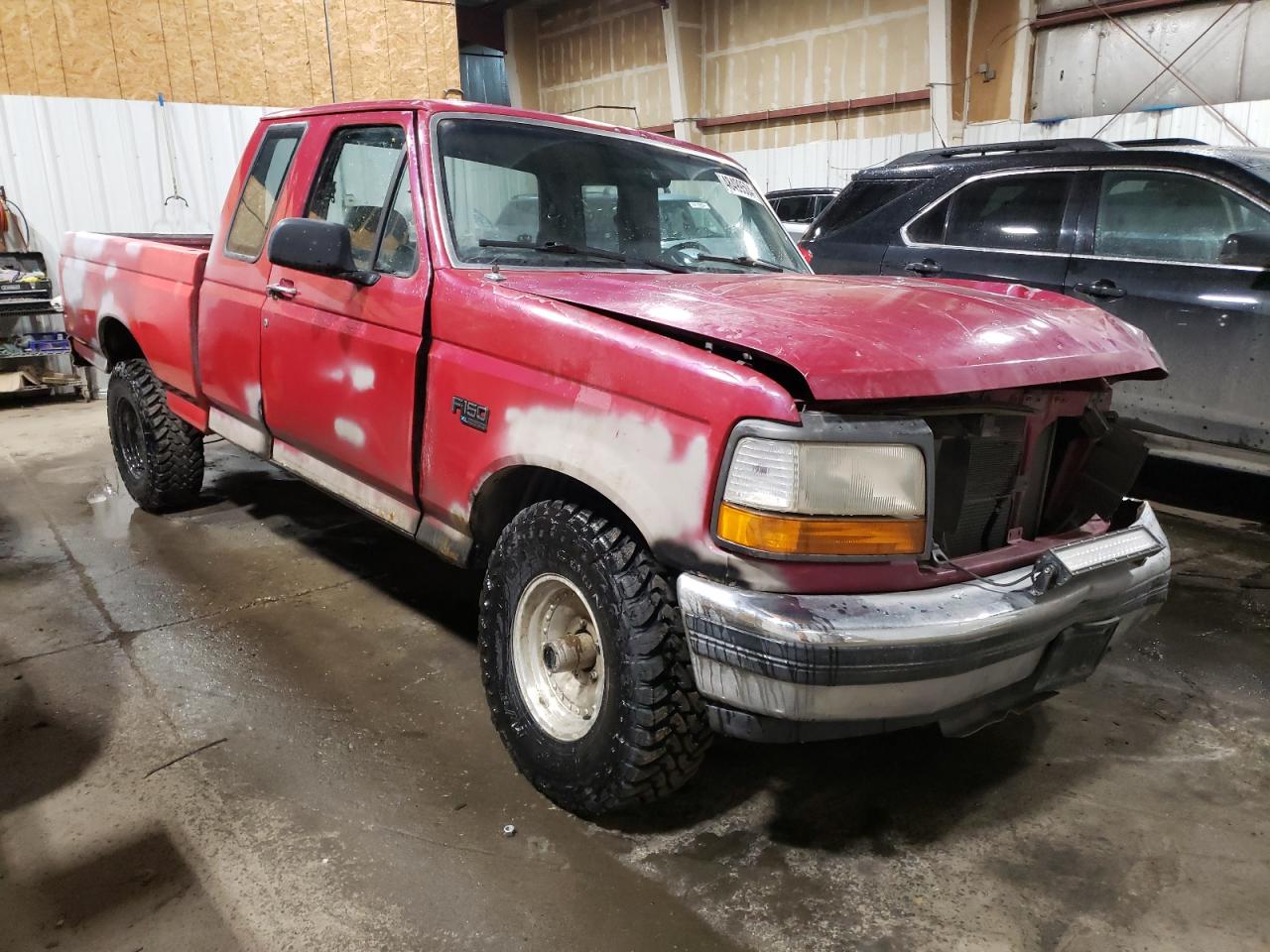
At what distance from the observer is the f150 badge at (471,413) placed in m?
2.45

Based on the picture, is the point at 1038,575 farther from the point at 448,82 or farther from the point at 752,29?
the point at 752,29

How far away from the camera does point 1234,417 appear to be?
4.29m

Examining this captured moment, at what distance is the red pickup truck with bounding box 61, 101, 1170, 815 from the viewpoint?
6.10 ft

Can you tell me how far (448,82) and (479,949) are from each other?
1010 cm

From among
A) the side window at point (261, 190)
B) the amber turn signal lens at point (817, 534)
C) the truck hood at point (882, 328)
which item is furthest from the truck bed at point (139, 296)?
the amber turn signal lens at point (817, 534)

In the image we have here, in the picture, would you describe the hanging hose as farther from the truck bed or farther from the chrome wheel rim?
the chrome wheel rim

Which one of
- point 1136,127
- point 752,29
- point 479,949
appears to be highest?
point 752,29

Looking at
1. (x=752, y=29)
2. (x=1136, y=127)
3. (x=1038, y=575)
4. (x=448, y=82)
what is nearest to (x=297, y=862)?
(x=1038, y=575)

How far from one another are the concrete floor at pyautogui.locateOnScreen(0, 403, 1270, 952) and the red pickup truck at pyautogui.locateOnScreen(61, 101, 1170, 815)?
11.4 inches

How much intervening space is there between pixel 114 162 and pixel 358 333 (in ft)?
23.5

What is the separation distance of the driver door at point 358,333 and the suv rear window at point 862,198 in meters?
3.53

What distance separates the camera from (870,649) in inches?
71.1

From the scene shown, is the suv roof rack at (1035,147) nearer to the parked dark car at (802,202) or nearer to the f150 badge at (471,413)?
the f150 badge at (471,413)

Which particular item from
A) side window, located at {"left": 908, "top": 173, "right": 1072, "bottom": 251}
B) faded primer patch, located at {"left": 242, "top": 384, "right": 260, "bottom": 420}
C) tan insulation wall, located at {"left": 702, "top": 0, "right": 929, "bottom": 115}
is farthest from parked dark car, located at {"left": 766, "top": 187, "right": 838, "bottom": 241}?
faded primer patch, located at {"left": 242, "top": 384, "right": 260, "bottom": 420}
